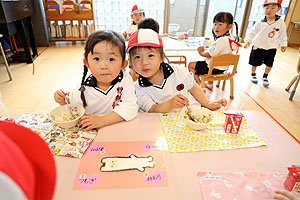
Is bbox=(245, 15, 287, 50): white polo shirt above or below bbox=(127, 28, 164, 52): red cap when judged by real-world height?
below

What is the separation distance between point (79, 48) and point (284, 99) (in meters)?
4.47

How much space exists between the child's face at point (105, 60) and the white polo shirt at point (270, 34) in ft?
9.84

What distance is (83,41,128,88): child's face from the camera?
101 centimetres

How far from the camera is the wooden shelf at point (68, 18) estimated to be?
16.1 ft

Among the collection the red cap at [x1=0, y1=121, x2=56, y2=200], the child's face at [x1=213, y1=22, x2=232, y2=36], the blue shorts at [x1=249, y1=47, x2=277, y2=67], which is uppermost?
the red cap at [x1=0, y1=121, x2=56, y2=200]

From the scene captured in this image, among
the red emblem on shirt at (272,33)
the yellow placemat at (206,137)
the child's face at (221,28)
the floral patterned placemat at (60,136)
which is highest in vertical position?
the child's face at (221,28)

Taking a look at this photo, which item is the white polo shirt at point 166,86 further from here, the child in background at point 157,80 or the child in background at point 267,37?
the child in background at point 267,37

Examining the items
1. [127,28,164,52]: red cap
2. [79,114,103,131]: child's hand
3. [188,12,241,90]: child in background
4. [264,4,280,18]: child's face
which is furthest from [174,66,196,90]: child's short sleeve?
[264,4,280,18]: child's face

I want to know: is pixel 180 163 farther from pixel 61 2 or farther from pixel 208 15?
pixel 208 15

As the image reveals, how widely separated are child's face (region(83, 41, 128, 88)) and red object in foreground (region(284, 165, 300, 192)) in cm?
84

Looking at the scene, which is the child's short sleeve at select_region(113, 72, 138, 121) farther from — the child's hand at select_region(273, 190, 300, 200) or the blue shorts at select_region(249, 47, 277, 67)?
the blue shorts at select_region(249, 47, 277, 67)

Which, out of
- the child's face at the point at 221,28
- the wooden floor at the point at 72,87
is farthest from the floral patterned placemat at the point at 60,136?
the child's face at the point at 221,28

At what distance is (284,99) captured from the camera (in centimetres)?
286

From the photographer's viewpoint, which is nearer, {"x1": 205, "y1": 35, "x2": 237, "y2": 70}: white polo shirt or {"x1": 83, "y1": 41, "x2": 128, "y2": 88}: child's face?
{"x1": 83, "y1": 41, "x2": 128, "y2": 88}: child's face
